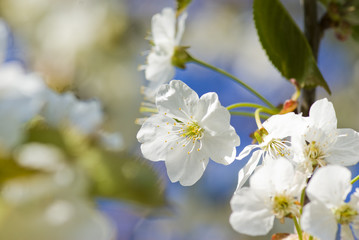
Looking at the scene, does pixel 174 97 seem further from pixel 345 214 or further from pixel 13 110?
pixel 13 110

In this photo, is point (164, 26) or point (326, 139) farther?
point (164, 26)

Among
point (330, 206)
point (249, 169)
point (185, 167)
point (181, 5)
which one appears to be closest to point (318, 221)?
point (330, 206)

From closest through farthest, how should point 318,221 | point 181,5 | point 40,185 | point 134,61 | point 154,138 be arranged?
point 40,185 < point 318,221 < point 154,138 < point 181,5 < point 134,61

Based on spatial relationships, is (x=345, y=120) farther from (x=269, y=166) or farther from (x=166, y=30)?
(x=269, y=166)

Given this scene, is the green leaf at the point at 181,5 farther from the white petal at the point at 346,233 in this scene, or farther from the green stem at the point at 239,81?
the white petal at the point at 346,233

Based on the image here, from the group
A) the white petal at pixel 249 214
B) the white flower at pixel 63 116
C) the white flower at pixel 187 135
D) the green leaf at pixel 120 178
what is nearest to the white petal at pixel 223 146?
the white flower at pixel 187 135

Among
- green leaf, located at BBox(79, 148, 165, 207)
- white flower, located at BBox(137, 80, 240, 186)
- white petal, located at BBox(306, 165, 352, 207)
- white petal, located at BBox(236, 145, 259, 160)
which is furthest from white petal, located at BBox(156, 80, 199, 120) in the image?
green leaf, located at BBox(79, 148, 165, 207)

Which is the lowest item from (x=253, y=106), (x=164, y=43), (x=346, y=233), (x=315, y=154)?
(x=346, y=233)
